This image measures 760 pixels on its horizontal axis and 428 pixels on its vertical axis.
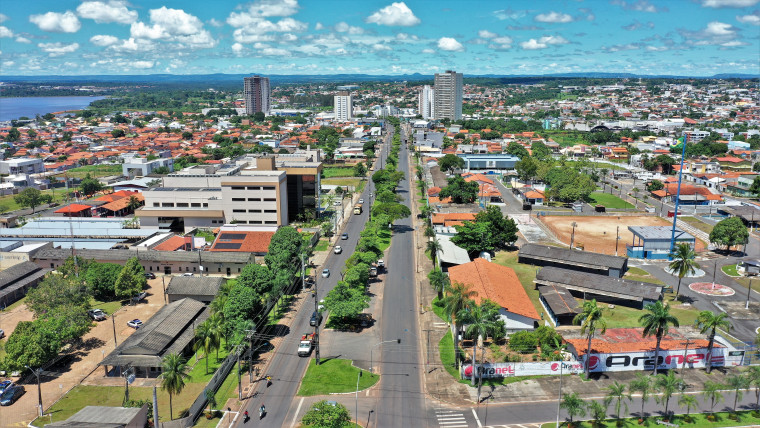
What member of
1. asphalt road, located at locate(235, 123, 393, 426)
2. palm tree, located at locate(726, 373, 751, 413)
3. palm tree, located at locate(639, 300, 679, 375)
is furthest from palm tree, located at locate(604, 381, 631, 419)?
asphalt road, located at locate(235, 123, 393, 426)

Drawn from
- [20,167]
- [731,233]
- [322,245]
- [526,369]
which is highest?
[20,167]

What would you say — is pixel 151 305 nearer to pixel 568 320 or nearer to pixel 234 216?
pixel 234 216

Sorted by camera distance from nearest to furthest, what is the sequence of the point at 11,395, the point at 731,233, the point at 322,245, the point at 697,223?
the point at 11,395 → the point at 731,233 → the point at 322,245 → the point at 697,223

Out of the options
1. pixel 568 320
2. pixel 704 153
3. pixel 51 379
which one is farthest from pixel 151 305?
pixel 704 153

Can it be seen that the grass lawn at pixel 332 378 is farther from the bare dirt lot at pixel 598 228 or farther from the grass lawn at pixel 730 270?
the grass lawn at pixel 730 270

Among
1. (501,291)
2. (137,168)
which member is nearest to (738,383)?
(501,291)

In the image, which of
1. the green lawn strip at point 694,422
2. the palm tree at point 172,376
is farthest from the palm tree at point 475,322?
the palm tree at point 172,376

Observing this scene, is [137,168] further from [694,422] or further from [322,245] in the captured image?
[694,422]
